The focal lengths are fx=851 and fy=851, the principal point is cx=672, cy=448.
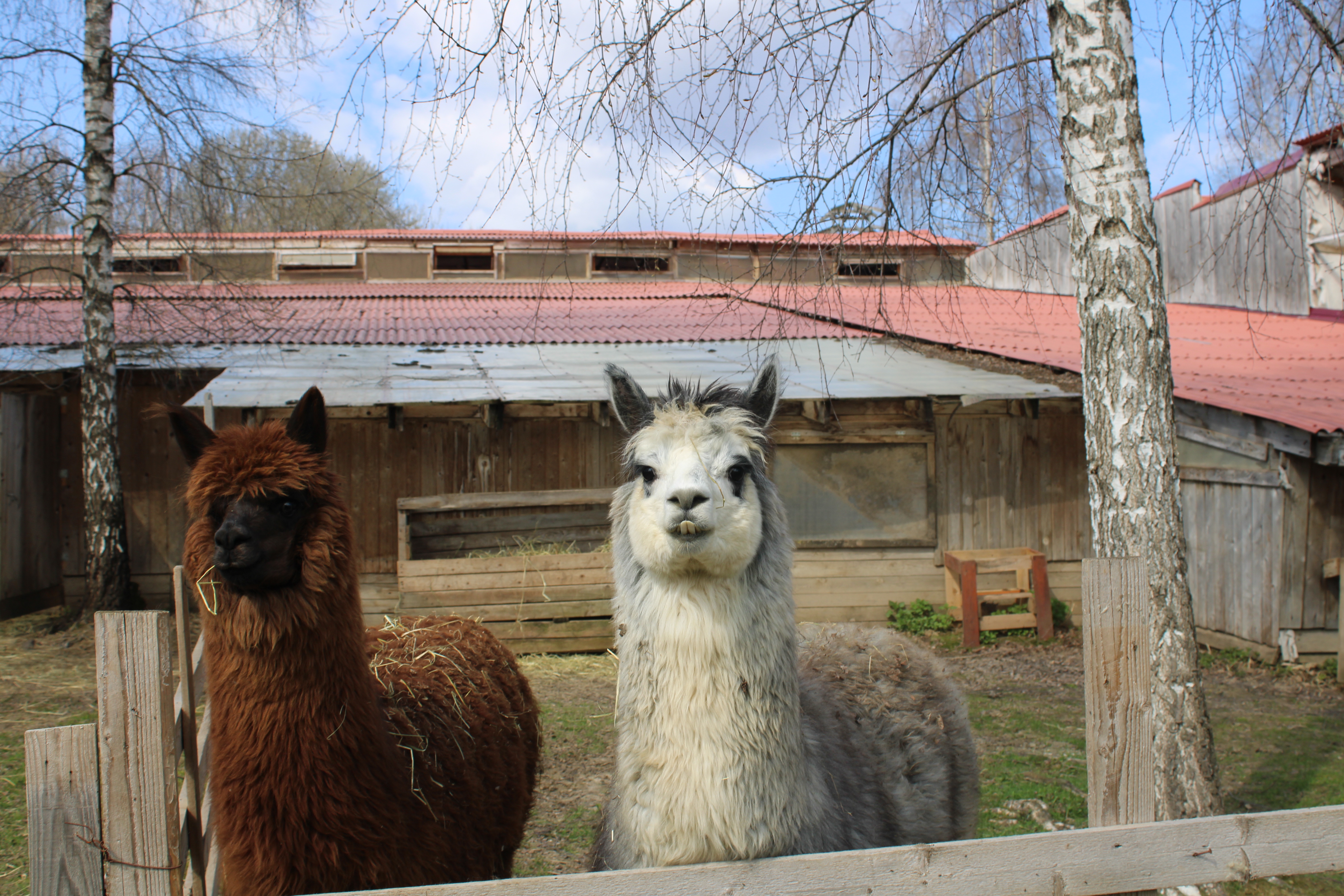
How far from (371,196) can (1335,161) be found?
1352 cm

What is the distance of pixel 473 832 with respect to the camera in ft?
10.8

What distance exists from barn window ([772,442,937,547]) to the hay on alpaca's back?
6.57m

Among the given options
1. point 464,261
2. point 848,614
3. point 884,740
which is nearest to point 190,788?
point 884,740

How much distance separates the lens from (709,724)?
2.30 metres

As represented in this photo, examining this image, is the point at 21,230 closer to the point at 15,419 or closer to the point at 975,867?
the point at 15,419

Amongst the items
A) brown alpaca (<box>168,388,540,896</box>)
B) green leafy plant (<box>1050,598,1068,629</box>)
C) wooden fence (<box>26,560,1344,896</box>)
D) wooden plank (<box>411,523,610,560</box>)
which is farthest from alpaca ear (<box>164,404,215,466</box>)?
green leafy plant (<box>1050,598,1068,629</box>)

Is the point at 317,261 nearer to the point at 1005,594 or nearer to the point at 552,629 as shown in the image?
the point at 552,629

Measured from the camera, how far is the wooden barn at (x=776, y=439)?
886cm

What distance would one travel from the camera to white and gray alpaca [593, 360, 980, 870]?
2.26 meters

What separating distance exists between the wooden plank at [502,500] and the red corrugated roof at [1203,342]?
124 inches

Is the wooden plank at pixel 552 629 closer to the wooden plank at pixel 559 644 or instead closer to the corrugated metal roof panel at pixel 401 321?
the wooden plank at pixel 559 644

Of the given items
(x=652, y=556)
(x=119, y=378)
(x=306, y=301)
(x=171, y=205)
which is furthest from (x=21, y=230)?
(x=652, y=556)

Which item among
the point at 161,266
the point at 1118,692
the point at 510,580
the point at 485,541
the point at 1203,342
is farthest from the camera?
the point at 161,266

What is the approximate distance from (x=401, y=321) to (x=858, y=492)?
7.76 meters
